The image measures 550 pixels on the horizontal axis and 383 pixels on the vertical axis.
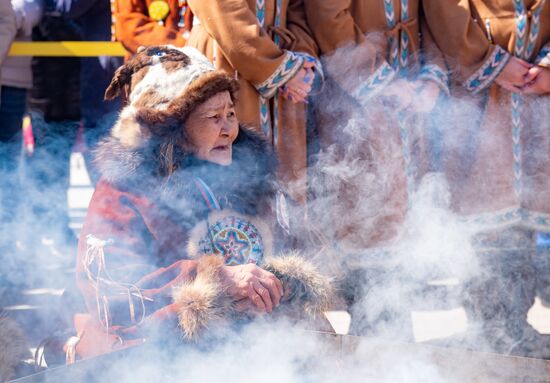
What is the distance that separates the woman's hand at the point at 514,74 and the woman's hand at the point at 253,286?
154 cm

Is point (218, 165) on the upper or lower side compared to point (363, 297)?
upper

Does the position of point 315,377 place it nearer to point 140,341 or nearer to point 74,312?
point 140,341

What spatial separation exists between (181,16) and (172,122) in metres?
1.52

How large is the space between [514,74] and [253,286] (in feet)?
5.38

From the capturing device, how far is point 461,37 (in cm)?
294

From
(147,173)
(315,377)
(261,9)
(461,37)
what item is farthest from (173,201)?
(461,37)

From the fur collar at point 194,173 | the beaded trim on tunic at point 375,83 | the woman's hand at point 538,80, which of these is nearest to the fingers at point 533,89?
the woman's hand at point 538,80

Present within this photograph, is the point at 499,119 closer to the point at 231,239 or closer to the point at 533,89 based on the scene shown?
the point at 533,89

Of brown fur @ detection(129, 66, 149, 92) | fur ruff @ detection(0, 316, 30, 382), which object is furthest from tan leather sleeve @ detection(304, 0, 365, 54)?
fur ruff @ detection(0, 316, 30, 382)

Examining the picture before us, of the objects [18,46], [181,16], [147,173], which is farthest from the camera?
[18,46]

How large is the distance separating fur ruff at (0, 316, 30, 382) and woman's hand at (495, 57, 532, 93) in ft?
6.84

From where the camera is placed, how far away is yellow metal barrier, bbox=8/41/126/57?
3.96 metres

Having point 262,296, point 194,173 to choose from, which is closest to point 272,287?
point 262,296

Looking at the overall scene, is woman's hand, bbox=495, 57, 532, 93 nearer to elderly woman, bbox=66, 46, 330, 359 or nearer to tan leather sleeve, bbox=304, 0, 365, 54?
tan leather sleeve, bbox=304, 0, 365, 54
